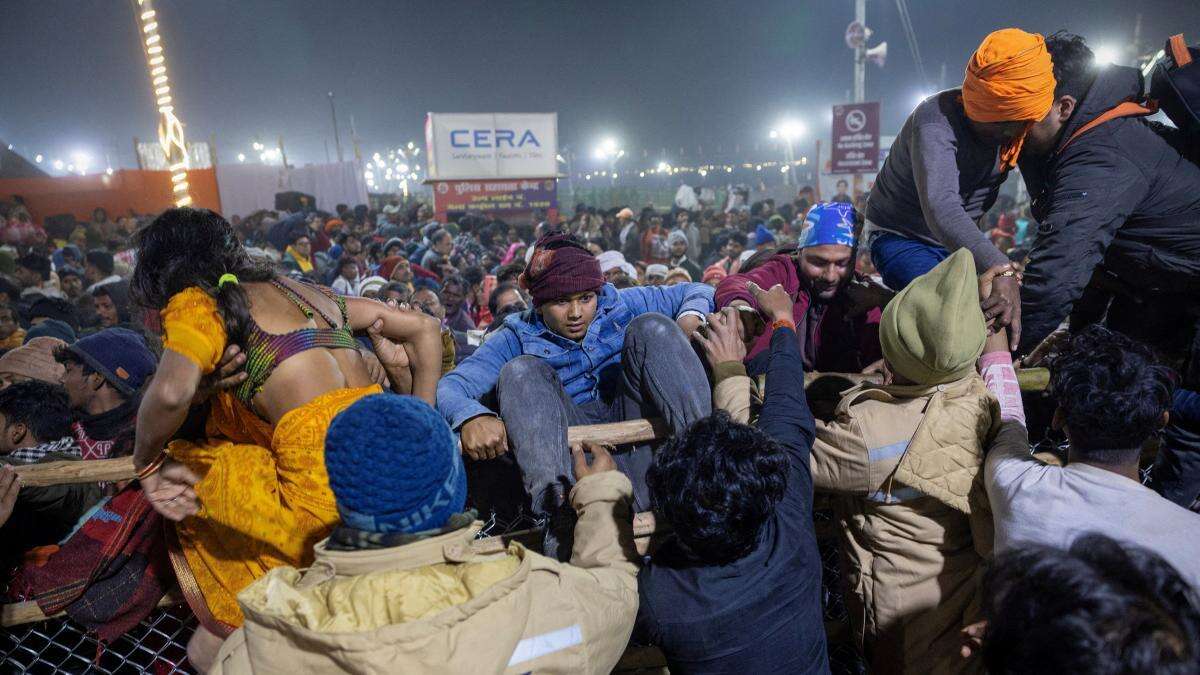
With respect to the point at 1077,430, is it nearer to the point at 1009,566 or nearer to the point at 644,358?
the point at 1009,566

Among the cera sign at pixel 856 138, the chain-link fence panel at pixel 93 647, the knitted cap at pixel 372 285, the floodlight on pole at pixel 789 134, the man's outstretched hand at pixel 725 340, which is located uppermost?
the floodlight on pole at pixel 789 134

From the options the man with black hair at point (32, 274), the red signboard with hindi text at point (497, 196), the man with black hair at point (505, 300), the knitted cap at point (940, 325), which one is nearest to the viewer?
the knitted cap at point (940, 325)

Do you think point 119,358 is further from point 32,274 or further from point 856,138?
point 856,138

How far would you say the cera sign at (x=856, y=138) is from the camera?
15742 mm

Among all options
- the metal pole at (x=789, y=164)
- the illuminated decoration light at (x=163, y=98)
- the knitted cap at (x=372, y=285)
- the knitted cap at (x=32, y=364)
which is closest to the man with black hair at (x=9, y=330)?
the illuminated decoration light at (x=163, y=98)

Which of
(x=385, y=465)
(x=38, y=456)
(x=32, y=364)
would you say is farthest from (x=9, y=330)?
(x=385, y=465)

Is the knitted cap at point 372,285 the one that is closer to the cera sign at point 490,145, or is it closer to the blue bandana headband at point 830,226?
the blue bandana headband at point 830,226

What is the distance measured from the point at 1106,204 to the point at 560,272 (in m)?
2.23

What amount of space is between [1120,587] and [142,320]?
10.0ft

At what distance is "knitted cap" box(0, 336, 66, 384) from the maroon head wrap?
3.68m

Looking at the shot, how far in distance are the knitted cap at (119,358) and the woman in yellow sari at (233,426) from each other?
1467mm

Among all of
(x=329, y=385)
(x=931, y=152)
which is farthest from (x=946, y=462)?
(x=329, y=385)

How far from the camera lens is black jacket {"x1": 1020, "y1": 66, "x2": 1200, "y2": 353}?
7.99 feet

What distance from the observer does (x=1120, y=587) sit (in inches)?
41.1
